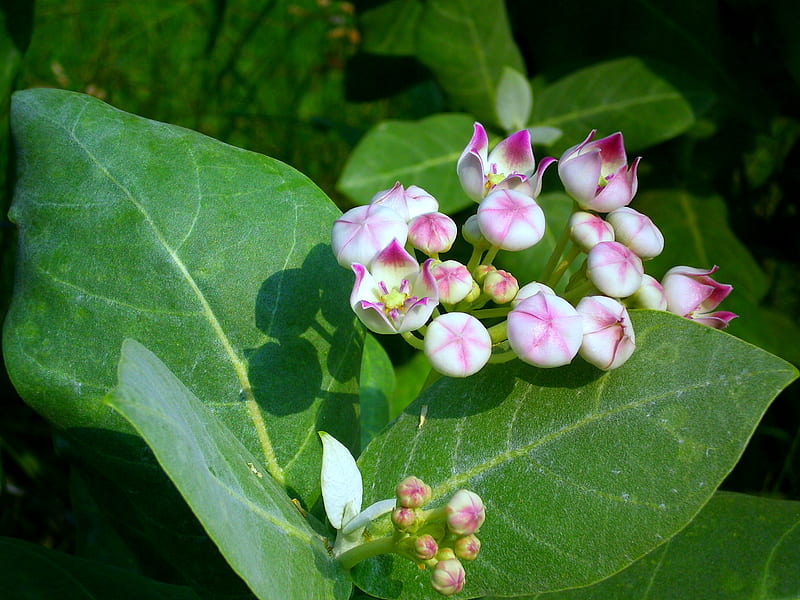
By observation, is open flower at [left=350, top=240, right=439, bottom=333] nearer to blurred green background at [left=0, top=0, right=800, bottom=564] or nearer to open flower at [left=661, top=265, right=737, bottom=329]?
open flower at [left=661, top=265, right=737, bottom=329]

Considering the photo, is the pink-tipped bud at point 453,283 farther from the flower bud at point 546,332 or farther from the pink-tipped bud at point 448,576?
the pink-tipped bud at point 448,576

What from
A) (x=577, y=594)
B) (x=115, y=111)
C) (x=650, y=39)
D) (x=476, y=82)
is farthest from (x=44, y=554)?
(x=650, y=39)

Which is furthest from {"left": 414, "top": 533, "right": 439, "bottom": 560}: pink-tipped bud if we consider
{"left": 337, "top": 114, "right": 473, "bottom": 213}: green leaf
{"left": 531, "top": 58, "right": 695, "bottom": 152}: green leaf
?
{"left": 531, "top": 58, "right": 695, "bottom": 152}: green leaf

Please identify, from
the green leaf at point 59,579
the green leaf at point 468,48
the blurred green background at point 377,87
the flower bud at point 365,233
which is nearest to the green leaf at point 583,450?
the flower bud at point 365,233

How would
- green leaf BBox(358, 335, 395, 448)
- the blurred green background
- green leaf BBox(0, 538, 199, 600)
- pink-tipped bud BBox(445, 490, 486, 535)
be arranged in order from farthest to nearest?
the blurred green background
green leaf BBox(358, 335, 395, 448)
green leaf BBox(0, 538, 199, 600)
pink-tipped bud BBox(445, 490, 486, 535)

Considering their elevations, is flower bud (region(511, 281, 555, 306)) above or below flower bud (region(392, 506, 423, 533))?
above
